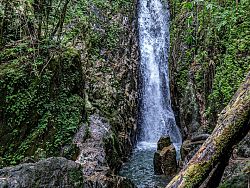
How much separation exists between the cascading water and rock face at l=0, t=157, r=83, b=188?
5.30 m

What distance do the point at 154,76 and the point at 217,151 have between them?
39.4 feet

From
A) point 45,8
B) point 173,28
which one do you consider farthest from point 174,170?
point 173,28

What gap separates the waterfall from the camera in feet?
41.6

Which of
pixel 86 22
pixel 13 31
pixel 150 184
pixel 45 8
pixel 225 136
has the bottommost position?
pixel 150 184

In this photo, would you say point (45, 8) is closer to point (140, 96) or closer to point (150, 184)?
point (150, 184)

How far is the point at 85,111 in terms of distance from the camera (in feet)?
27.8

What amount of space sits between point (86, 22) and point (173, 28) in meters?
4.27

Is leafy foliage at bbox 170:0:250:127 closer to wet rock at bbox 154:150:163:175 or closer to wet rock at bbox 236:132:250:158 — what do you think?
wet rock at bbox 154:150:163:175

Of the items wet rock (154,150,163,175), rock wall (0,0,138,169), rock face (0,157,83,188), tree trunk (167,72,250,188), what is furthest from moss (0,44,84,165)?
tree trunk (167,72,250,188)

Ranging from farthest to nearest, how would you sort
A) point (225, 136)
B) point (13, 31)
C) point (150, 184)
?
point (13, 31) < point (150, 184) < point (225, 136)

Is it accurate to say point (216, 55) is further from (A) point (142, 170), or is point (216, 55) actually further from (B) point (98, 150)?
(B) point (98, 150)

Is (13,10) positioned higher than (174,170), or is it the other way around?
(13,10)

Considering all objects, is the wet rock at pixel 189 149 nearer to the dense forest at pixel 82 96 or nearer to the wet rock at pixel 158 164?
the dense forest at pixel 82 96

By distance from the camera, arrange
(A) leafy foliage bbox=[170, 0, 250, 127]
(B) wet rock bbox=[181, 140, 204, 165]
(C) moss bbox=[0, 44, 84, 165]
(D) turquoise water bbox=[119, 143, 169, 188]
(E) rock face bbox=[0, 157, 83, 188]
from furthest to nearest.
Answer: (A) leafy foliage bbox=[170, 0, 250, 127] < (D) turquoise water bbox=[119, 143, 169, 188] < (C) moss bbox=[0, 44, 84, 165] < (B) wet rock bbox=[181, 140, 204, 165] < (E) rock face bbox=[0, 157, 83, 188]
